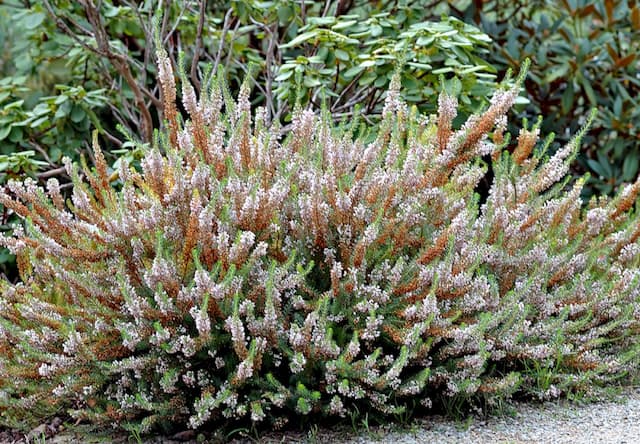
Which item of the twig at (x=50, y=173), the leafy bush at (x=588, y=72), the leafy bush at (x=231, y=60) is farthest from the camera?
the leafy bush at (x=588, y=72)

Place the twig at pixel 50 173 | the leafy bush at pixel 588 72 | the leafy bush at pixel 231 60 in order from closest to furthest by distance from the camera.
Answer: the leafy bush at pixel 231 60, the twig at pixel 50 173, the leafy bush at pixel 588 72

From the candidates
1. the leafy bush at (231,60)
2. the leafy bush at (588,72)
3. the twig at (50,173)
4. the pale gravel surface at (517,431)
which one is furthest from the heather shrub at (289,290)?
the leafy bush at (588,72)

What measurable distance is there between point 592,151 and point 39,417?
508 centimetres

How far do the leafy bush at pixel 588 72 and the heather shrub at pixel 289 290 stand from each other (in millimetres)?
3039

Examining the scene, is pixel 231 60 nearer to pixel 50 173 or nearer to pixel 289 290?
pixel 50 173

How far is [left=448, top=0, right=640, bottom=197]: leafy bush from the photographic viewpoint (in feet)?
21.6

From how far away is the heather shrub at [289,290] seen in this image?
3.19m

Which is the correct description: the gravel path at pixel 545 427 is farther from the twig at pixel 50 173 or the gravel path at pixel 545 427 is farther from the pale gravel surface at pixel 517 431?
the twig at pixel 50 173

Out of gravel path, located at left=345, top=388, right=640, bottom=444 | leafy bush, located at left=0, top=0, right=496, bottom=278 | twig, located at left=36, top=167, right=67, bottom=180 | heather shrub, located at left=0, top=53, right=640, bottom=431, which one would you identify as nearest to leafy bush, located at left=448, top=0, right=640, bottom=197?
leafy bush, located at left=0, top=0, right=496, bottom=278

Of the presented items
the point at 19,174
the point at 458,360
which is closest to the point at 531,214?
the point at 458,360

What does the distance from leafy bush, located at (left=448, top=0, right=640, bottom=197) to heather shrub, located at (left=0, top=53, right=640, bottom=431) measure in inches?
120

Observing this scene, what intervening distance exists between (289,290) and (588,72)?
172 inches

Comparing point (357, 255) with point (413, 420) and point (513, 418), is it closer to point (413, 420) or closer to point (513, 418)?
point (413, 420)

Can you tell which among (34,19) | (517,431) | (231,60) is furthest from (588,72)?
(517,431)
